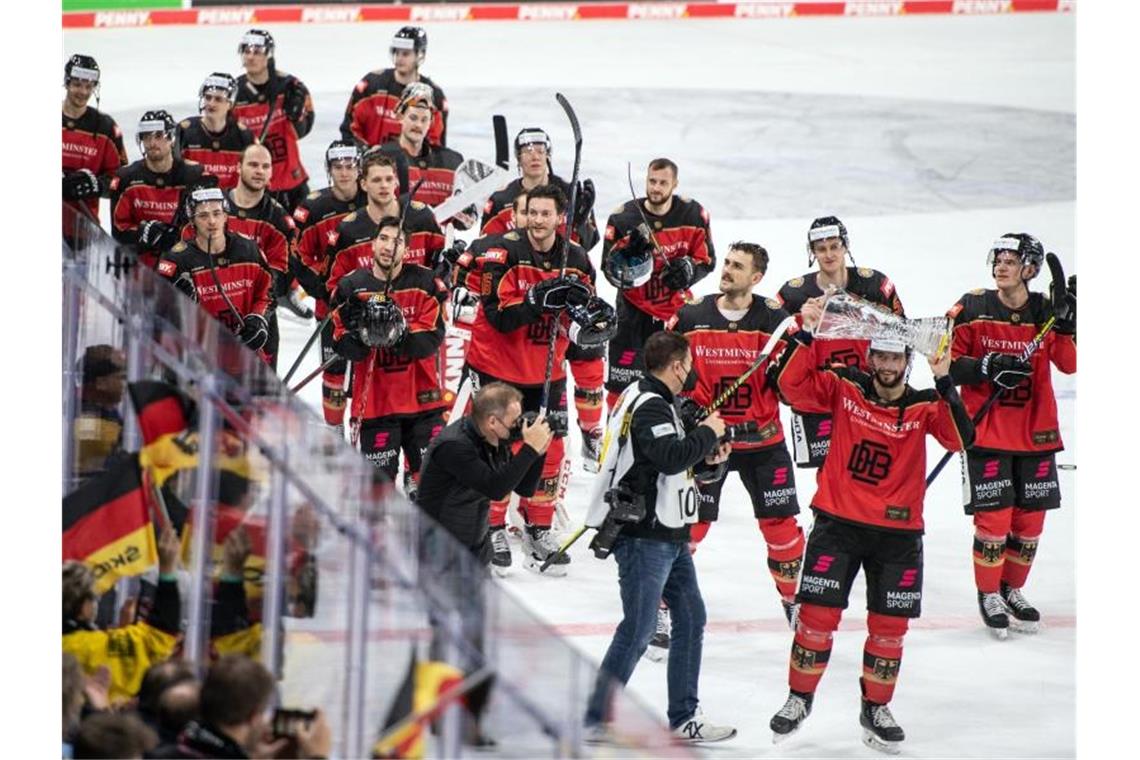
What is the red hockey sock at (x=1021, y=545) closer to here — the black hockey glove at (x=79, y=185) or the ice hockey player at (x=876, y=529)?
the ice hockey player at (x=876, y=529)

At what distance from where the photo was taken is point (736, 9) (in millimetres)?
21359

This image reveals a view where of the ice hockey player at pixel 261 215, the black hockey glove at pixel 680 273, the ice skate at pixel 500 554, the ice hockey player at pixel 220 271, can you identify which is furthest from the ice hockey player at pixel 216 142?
the ice skate at pixel 500 554

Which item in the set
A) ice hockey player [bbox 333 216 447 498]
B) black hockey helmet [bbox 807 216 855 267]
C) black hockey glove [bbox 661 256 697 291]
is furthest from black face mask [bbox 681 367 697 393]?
black hockey glove [bbox 661 256 697 291]

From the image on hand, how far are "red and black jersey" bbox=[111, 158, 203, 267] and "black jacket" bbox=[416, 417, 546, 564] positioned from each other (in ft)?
10.6

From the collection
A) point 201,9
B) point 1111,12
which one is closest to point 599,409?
point 1111,12

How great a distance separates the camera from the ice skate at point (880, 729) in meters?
6.54

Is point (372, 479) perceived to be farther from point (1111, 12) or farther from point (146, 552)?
point (1111, 12)

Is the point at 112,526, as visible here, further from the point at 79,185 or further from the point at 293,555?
the point at 79,185

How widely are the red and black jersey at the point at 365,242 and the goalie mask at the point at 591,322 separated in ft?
2.76

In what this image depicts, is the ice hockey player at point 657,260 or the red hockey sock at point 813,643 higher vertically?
the ice hockey player at point 657,260

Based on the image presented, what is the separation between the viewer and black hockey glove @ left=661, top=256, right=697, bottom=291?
8.59m

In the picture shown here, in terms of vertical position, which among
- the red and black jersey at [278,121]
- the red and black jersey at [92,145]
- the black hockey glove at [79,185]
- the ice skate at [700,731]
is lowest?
the ice skate at [700,731]

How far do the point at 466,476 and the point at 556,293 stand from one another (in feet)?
5.19
